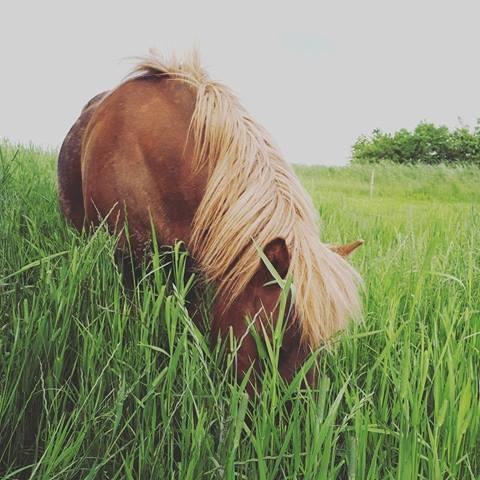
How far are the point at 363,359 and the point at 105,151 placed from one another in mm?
1431

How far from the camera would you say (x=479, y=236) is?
308 centimetres

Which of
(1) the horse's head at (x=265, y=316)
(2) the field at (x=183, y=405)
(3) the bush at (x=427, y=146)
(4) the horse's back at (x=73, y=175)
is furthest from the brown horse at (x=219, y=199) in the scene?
(3) the bush at (x=427, y=146)

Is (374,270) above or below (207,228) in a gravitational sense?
below

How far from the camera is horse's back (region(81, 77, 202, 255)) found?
217 cm

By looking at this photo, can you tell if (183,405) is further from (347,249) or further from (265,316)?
(347,249)

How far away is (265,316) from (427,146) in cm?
2850

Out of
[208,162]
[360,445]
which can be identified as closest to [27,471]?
[360,445]

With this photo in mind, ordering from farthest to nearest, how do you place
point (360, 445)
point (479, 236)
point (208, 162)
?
point (479, 236), point (208, 162), point (360, 445)

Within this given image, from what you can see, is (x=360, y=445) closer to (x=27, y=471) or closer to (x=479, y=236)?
(x=27, y=471)

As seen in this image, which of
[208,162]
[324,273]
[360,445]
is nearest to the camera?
[360,445]

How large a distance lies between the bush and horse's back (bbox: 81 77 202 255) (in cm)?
2205

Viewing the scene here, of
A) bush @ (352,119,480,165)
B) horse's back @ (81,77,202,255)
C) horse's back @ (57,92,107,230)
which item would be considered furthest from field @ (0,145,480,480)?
bush @ (352,119,480,165)

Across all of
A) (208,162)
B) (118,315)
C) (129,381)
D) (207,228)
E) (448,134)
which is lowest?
(129,381)

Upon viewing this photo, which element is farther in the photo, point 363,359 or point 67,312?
point 363,359
